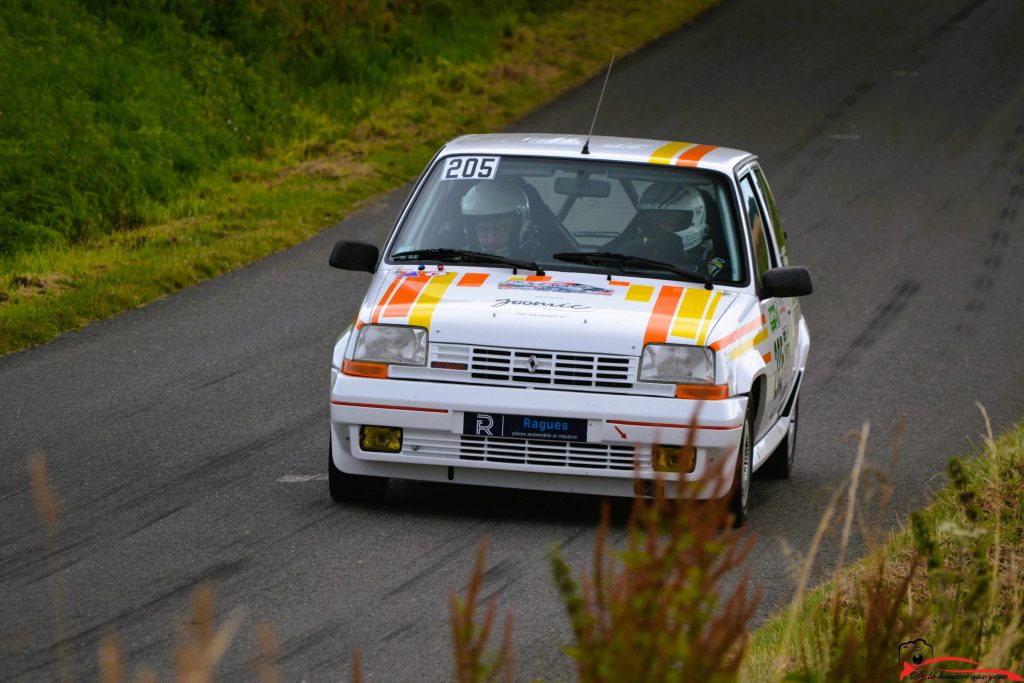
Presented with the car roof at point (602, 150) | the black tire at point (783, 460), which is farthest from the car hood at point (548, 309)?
the black tire at point (783, 460)

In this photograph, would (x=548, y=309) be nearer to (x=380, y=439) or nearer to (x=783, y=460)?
(x=380, y=439)

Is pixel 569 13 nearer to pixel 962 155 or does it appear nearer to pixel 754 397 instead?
pixel 962 155

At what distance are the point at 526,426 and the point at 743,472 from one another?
3.64 ft

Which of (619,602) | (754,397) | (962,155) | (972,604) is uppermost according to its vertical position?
(619,602)

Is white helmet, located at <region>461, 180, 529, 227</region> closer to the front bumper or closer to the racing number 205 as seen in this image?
the racing number 205

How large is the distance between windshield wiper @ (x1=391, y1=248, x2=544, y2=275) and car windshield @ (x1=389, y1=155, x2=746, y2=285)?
13mm

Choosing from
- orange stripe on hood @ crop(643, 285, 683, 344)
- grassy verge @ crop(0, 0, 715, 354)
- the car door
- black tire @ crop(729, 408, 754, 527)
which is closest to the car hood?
orange stripe on hood @ crop(643, 285, 683, 344)

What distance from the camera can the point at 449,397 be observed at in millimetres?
7266

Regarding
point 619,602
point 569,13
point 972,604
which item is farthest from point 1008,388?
point 569,13

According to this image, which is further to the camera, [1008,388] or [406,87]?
[406,87]

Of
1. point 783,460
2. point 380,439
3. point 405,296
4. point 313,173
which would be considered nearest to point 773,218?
point 783,460

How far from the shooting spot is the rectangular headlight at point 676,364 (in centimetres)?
728

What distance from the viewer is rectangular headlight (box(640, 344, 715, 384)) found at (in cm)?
728

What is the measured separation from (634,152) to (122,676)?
438cm
